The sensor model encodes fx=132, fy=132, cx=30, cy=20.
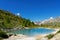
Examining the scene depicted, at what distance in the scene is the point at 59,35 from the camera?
22.5m

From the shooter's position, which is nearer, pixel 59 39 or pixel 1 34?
pixel 59 39

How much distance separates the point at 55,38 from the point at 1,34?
13.2 meters

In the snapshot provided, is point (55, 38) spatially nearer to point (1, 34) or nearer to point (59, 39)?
point (59, 39)

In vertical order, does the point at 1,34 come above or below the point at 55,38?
above

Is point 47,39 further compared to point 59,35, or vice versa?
point 47,39

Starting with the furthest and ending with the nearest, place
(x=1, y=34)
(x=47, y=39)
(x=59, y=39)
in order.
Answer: (x=1, y=34) < (x=47, y=39) < (x=59, y=39)

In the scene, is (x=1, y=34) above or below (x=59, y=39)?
above

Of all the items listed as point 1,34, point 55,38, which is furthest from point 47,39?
point 1,34

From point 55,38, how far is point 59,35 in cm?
85

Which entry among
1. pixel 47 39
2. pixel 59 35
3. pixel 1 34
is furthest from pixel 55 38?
pixel 1 34

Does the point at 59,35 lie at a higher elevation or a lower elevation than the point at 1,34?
lower

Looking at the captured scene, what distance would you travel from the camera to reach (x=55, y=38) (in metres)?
22.5

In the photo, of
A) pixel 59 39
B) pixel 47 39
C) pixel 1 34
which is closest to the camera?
pixel 59 39

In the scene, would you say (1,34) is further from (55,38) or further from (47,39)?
(55,38)
